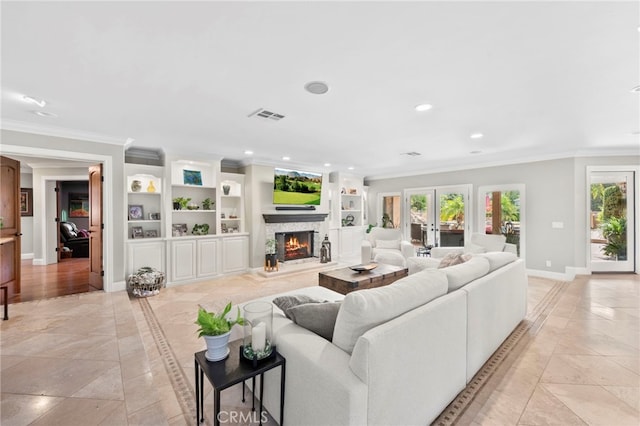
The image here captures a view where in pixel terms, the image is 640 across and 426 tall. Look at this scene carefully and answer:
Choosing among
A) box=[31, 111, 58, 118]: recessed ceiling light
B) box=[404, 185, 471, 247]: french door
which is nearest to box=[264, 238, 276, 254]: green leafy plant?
box=[404, 185, 471, 247]: french door

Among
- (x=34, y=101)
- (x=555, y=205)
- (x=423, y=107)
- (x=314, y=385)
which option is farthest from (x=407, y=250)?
(x=34, y=101)

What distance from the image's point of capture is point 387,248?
6.22m

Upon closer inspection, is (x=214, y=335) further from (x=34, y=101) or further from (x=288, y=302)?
(x=34, y=101)

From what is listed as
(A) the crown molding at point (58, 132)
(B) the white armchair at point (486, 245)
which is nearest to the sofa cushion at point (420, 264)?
(B) the white armchair at point (486, 245)

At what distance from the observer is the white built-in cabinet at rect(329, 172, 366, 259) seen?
25.4 ft

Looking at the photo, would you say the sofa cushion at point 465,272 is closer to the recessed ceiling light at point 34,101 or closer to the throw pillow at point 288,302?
the throw pillow at point 288,302

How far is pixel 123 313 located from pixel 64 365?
1.23 meters

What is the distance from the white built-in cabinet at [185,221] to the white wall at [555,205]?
5.73 meters

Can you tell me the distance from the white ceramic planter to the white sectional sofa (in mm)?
308

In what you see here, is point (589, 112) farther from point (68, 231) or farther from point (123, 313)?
point (68, 231)

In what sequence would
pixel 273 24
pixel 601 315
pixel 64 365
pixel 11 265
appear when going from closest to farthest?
pixel 273 24, pixel 64 365, pixel 601 315, pixel 11 265

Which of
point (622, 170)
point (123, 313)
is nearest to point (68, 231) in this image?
point (123, 313)

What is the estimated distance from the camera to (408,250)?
19.4 ft

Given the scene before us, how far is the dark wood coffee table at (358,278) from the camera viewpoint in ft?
12.4
